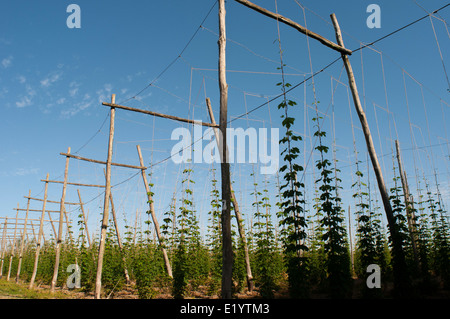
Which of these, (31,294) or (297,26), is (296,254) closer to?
(297,26)

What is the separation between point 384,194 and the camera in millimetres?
6770

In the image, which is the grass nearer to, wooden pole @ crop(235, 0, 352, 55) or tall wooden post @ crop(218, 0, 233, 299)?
tall wooden post @ crop(218, 0, 233, 299)

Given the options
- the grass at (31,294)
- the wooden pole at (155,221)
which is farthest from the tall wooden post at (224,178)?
the grass at (31,294)

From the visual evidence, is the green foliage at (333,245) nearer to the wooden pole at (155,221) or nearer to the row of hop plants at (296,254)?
the row of hop plants at (296,254)

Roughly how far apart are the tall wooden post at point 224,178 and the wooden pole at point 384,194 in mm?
3325

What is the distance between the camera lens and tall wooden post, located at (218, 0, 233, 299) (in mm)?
5539

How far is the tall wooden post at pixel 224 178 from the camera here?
5539 millimetres

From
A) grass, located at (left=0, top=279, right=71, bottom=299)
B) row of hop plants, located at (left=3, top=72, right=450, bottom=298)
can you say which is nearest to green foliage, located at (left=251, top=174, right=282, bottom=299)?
row of hop plants, located at (left=3, top=72, right=450, bottom=298)

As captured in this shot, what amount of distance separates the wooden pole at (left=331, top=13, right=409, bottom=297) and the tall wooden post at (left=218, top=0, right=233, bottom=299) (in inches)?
131

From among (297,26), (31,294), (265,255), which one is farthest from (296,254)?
(31,294)
